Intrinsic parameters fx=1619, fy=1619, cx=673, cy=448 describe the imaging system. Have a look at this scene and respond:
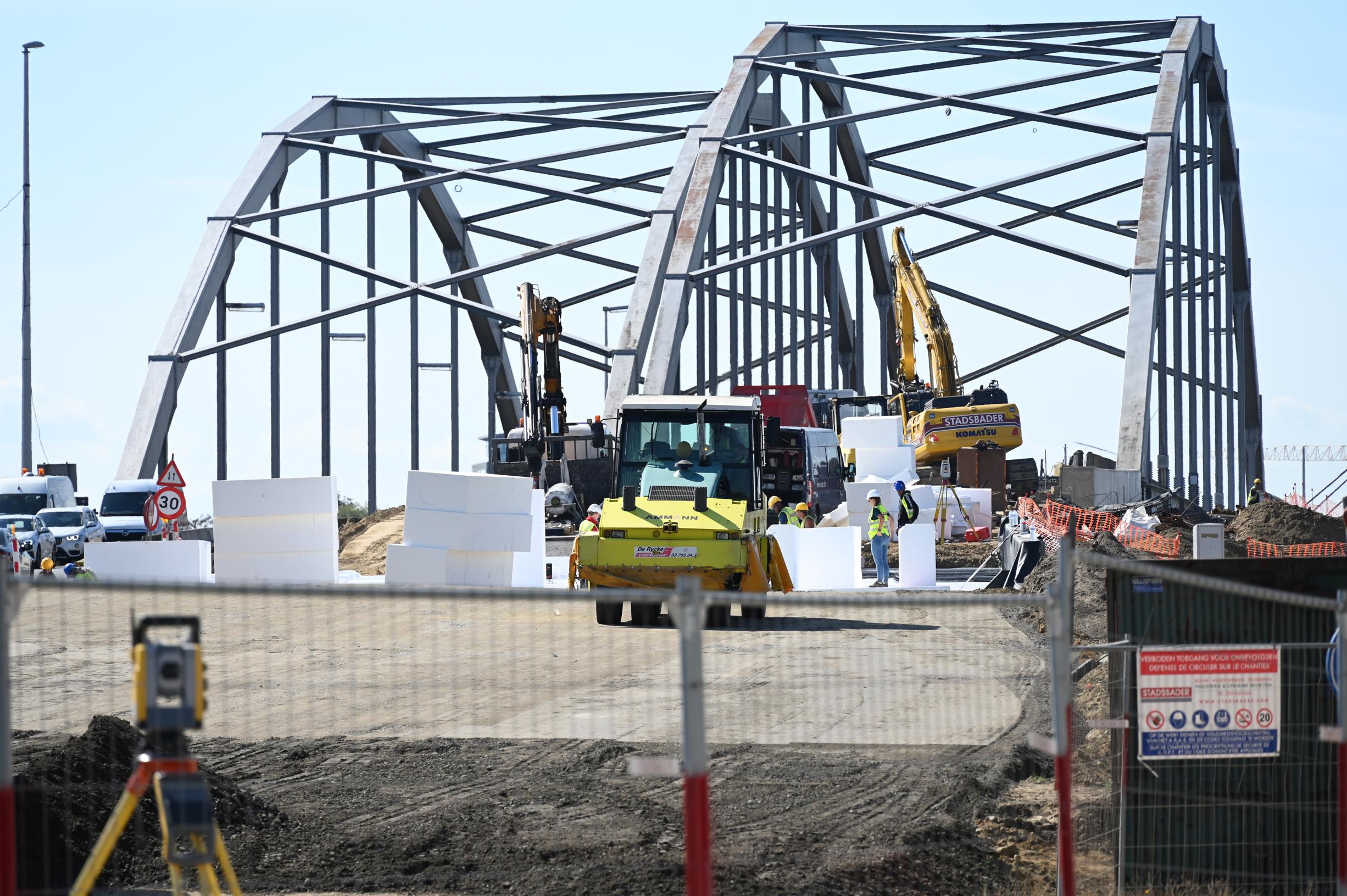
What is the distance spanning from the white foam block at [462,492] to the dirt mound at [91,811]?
12.2 m

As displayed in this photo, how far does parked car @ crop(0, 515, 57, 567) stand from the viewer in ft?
97.2

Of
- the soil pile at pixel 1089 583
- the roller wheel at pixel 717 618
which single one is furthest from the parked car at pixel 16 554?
the soil pile at pixel 1089 583

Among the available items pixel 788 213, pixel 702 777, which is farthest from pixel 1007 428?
pixel 702 777

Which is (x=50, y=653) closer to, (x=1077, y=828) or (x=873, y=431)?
(x=1077, y=828)

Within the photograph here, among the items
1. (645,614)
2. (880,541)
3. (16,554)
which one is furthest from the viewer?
(16,554)

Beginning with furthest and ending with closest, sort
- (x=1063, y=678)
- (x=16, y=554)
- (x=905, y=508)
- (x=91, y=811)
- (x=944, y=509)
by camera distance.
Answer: (x=944, y=509), (x=905, y=508), (x=16, y=554), (x=91, y=811), (x=1063, y=678)

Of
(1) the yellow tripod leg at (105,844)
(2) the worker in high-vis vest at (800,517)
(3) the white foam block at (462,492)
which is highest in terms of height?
(3) the white foam block at (462,492)

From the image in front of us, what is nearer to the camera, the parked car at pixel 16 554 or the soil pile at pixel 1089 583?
the soil pile at pixel 1089 583

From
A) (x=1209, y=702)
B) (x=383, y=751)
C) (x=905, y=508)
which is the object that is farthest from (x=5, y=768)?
(x=905, y=508)

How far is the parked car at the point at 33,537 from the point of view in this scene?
2964cm

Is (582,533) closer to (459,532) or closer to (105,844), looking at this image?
(459,532)

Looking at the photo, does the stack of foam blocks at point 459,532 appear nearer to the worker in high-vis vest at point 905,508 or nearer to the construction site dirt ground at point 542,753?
the construction site dirt ground at point 542,753

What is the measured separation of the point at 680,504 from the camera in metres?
19.0

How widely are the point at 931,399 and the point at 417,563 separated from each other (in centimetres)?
2387
